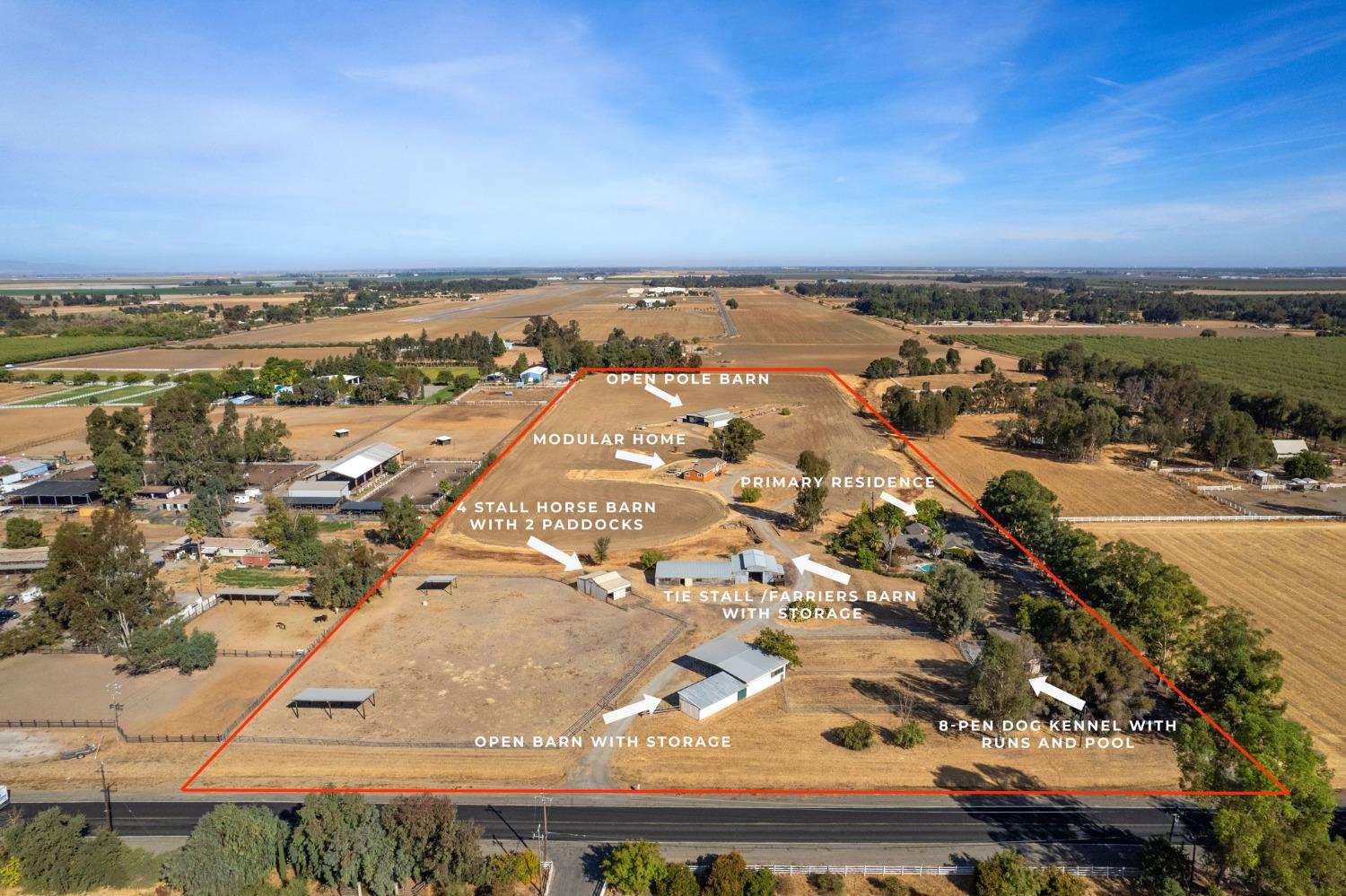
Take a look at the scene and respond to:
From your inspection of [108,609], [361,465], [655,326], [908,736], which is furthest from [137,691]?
[655,326]

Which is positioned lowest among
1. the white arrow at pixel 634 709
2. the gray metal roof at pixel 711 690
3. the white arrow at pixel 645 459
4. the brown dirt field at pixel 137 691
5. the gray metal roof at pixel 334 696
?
the brown dirt field at pixel 137 691

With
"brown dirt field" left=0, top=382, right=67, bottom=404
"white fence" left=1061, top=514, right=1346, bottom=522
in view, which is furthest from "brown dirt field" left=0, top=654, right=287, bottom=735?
"brown dirt field" left=0, top=382, right=67, bottom=404

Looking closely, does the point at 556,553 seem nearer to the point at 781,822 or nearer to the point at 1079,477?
the point at 781,822

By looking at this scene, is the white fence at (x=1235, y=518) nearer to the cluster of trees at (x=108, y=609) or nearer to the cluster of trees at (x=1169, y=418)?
the cluster of trees at (x=1169, y=418)

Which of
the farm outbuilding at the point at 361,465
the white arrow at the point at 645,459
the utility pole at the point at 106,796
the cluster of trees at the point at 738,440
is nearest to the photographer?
the utility pole at the point at 106,796

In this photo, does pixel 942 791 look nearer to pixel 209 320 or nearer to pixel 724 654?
pixel 724 654

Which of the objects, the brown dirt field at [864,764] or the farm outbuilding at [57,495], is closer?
the brown dirt field at [864,764]

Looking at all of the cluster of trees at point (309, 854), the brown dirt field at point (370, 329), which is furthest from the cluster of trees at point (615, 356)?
the cluster of trees at point (309, 854)
